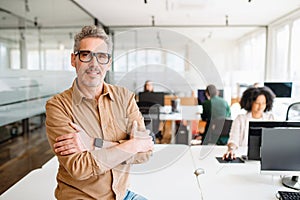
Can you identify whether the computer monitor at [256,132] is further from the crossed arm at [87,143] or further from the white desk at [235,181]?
the crossed arm at [87,143]

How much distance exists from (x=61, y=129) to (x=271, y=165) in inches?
49.9

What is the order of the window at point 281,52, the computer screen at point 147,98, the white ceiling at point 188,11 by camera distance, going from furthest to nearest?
the window at point 281,52
the white ceiling at point 188,11
the computer screen at point 147,98

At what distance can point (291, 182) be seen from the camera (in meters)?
1.82

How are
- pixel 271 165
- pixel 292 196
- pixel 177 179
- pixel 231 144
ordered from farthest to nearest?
pixel 231 144 → pixel 177 179 → pixel 271 165 → pixel 292 196

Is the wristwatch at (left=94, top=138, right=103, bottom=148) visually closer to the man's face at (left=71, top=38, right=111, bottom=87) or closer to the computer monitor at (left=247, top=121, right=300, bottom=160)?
the man's face at (left=71, top=38, right=111, bottom=87)

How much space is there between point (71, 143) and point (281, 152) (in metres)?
1.25

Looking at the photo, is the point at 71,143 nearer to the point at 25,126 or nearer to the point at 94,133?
the point at 94,133

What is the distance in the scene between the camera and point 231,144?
245 cm

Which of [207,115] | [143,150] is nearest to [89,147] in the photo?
[143,150]

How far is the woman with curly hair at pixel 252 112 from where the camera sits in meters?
2.62

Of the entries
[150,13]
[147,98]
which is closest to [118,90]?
[147,98]

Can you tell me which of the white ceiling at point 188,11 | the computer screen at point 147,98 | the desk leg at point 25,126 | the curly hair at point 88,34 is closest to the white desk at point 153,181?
the computer screen at point 147,98

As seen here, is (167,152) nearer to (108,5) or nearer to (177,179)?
(177,179)

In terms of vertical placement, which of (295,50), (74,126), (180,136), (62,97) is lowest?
(180,136)
